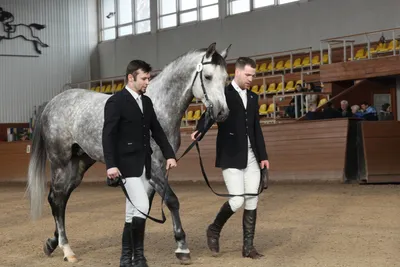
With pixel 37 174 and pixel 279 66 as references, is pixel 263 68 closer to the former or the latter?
pixel 279 66

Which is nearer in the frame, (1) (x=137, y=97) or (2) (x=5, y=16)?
(1) (x=137, y=97)

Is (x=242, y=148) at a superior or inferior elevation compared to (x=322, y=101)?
inferior

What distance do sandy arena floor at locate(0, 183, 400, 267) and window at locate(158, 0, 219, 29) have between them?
1597cm

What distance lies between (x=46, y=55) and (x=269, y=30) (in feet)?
37.1

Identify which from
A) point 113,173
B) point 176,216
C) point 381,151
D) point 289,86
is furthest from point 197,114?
point 113,173

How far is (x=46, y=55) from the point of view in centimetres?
3300

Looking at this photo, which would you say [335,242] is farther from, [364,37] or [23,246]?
[364,37]

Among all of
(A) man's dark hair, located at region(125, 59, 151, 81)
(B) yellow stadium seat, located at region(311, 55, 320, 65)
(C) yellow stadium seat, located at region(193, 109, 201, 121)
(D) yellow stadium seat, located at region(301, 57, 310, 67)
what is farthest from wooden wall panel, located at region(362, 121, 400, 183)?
(A) man's dark hair, located at region(125, 59, 151, 81)

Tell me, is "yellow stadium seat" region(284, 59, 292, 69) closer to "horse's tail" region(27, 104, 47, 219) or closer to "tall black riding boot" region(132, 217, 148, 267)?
"horse's tail" region(27, 104, 47, 219)

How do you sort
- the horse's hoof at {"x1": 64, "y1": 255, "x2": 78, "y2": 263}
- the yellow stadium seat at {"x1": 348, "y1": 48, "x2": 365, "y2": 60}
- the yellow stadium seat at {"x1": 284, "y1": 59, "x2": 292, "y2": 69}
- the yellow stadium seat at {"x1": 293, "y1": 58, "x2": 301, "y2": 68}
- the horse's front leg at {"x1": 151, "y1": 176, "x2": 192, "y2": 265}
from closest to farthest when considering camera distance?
the horse's front leg at {"x1": 151, "y1": 176, "x2": 192, "y2": 265}
the horse's hoof at {"x1": 64, "y1": 255, "x2": 78, "y2": 263}
the yellow stadium seat at {"x1": 348, "y1": 48, "x2": 365, "y2": 60}
the yellow stadium seat at {"x1": 293, "y1": 58, "x2": 301, "y2": 68}
the yellow stadium seat at {"x1": 284, "y1": 59, "x2": 292, "y2": 69}

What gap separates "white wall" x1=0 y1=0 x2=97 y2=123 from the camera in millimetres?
31828

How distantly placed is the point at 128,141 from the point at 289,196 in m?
7.70

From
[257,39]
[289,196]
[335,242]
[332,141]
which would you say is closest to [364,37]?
[257,39]

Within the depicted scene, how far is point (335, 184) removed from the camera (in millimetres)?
15188
